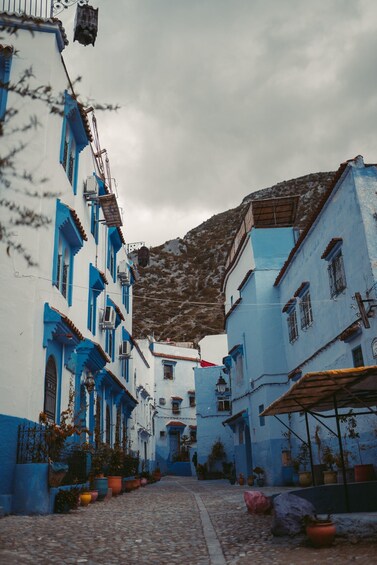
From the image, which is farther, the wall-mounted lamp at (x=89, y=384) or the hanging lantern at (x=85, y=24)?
the hanging lantern at (x=85, y=24)

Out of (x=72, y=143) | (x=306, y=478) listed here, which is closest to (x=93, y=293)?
(x=72, y=143)

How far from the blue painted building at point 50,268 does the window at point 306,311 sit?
6859mm

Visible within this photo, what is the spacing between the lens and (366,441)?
12531 mm

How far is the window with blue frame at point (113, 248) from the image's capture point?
72.3 ft

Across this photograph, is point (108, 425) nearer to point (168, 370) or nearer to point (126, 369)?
point (126, 369)

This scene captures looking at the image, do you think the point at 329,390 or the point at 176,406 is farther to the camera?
the point at 176,406

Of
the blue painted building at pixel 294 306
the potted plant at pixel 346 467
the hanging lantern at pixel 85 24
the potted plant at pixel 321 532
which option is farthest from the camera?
the hanging lantern at pixel 85 24

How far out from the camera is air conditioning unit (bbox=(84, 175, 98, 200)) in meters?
17.4

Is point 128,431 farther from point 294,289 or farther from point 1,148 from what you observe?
point 1,148

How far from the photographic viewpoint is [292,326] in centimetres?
1969

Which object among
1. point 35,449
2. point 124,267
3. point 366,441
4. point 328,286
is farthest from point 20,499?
point 124,267

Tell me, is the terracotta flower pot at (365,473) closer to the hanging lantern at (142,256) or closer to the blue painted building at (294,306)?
the blue painted building at (294,306)

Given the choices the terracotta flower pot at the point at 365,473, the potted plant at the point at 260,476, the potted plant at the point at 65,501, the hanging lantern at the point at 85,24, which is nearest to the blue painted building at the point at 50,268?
the potted plant at the point at 65,501

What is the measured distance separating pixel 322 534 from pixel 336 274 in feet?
30.2
